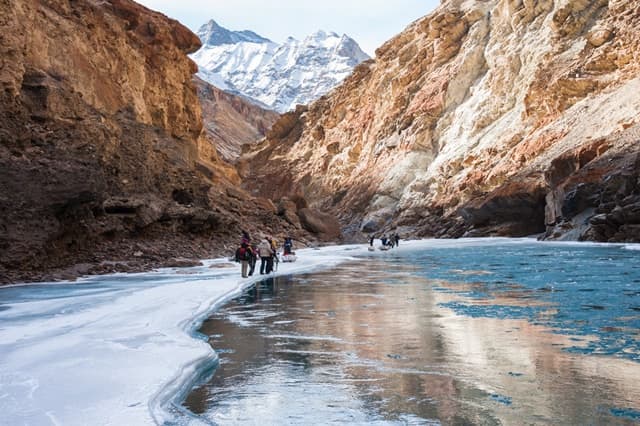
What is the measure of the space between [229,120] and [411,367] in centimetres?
Answer: 14388

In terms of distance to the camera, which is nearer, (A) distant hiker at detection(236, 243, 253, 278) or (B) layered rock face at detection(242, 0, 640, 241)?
(A) distant hiker at detection(236, 243, 253, 278)

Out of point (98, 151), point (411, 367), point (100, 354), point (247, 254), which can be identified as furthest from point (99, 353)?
point (98, 151)

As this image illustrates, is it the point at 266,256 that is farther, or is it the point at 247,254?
the point at 266,256

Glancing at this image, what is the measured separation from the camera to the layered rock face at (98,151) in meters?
14.5

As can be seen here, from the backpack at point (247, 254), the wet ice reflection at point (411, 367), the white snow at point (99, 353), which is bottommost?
the wet ice reflection at point (411, 367)

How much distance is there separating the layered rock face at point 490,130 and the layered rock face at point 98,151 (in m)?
17.9

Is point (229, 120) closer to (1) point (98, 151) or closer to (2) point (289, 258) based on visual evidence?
(2) point (289, 258)

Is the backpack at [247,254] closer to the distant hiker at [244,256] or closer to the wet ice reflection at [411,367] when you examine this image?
the distant hiker at [244,256]

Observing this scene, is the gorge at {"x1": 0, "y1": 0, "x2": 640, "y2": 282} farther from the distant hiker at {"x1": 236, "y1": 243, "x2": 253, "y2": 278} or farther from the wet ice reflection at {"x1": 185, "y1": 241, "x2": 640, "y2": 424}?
the wet ice reflection at {"x1": 185, "y1": 241, "x2": 640, "y2": 424}

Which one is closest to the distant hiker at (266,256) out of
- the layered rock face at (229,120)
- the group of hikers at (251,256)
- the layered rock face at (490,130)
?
the group of hikers at (251,256)

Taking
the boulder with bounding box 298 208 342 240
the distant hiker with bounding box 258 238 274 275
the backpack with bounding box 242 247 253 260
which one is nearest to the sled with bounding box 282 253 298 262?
the distant hiker with bounding box 258 238 274 275

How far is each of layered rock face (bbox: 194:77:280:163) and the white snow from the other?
350 ft

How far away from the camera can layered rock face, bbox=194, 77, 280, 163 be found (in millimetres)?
129125

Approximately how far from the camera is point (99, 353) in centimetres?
571
